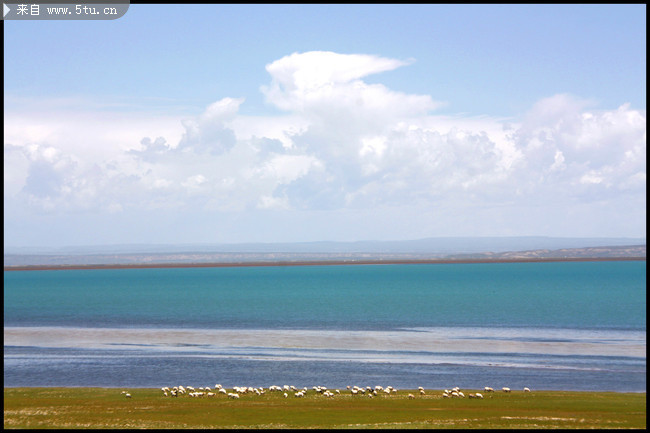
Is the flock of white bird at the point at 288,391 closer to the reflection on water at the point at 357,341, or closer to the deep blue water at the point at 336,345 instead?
the deep blue water at the point at 336,345

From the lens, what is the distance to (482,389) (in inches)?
1405

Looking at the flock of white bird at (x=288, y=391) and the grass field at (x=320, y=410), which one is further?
the flock of white bird at (x=288, y=391)

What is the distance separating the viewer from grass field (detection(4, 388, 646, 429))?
26984 millimetres

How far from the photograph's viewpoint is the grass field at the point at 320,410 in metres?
27.0

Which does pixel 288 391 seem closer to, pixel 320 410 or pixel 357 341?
pixel 320 410

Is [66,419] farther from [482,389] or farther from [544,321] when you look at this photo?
[544,321]

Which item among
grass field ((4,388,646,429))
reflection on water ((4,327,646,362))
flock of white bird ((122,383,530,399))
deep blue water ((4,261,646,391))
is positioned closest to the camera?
grass field ((4,388,646,429))

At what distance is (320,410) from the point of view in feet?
98.4

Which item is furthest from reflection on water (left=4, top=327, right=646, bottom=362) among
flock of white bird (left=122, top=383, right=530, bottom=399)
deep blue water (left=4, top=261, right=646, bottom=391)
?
flock of white bird (left=122, top=383, right=530, bottom=399)

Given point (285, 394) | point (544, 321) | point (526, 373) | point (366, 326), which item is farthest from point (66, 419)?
point (544, 321)

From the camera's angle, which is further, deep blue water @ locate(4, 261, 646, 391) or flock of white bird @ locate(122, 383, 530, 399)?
deep blue water @ locate(4, 261, 646, 391)

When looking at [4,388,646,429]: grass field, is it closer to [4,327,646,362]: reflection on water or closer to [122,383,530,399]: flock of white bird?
[122,383,530,399]: flock of white bird

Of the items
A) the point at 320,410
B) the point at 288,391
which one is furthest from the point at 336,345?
the point at 320,410

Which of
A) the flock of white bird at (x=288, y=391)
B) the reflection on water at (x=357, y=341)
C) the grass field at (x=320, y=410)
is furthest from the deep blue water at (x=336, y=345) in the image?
the grass field at (x=320, y=410)
